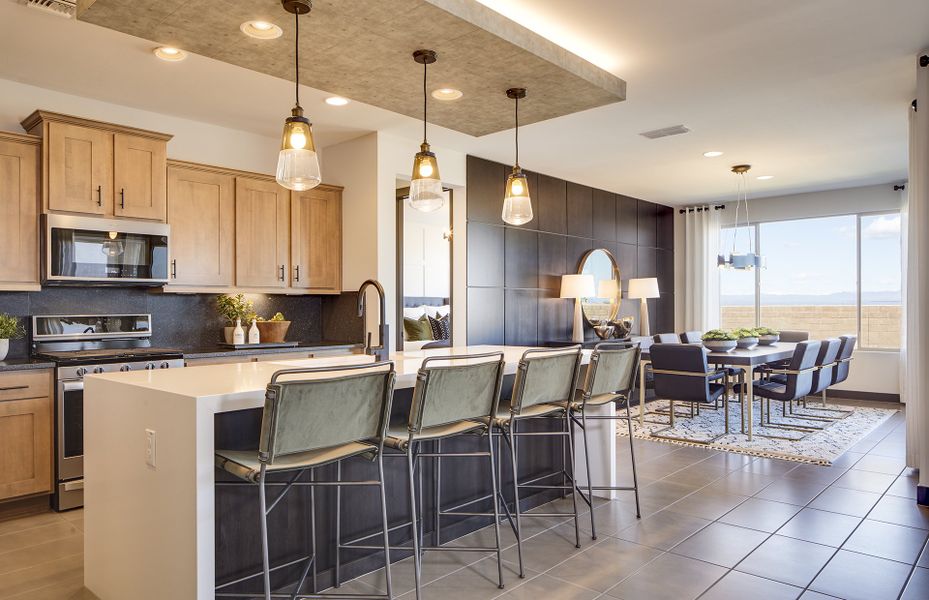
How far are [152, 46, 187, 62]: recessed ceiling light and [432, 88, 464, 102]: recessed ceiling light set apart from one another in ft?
4.82

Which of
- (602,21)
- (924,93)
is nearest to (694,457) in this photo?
(924,93)

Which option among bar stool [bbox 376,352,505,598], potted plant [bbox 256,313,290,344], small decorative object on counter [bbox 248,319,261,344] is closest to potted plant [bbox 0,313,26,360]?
small decorative object on counter [bbox 248,319,261,344]

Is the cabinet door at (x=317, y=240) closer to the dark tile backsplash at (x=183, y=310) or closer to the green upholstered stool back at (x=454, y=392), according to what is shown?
the dark tile backsplash at (x=183, y=310)

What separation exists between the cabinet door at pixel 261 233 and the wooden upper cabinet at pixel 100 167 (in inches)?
25.9

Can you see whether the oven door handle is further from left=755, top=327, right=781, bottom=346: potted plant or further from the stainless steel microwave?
left=755, top=327, right=781, bottom=346: potted plant

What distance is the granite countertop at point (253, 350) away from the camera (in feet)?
14.5

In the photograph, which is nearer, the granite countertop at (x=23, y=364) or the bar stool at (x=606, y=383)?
the bar stool at (x=606, y=383)

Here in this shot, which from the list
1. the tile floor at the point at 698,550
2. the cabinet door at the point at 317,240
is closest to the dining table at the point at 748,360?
the tile floor at the point at 698,550

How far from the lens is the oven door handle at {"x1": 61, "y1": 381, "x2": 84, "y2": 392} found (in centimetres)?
377

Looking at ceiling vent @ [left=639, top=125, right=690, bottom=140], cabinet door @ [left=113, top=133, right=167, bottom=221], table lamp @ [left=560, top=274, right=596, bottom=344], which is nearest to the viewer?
cabinet door @ [left=113, top=133, right=167, bottom=221]

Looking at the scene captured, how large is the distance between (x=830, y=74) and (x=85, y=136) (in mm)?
4812

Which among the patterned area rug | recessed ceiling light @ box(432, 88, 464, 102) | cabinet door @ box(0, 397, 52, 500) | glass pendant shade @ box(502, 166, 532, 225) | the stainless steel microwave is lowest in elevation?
the patterned area rug

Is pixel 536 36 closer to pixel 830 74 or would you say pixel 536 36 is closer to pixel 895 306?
pixel 830 74

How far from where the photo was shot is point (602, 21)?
3340 millimetres
